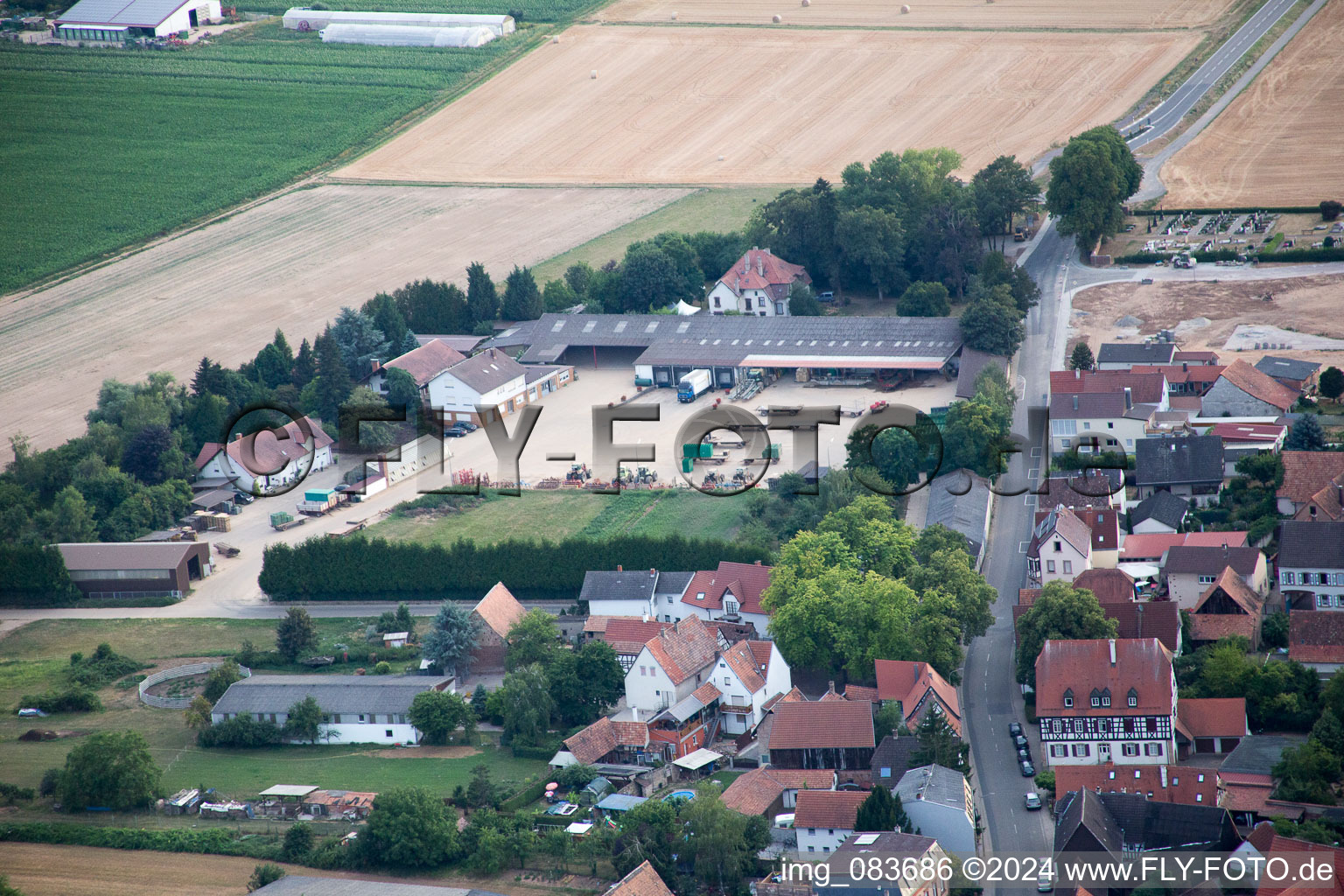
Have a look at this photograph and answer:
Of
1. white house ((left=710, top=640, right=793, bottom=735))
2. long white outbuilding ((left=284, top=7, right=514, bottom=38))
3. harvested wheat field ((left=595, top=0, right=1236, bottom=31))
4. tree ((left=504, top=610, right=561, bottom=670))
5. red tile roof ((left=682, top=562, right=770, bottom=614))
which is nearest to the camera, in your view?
white house ((left=710, top=640, right=793, bottom=735))

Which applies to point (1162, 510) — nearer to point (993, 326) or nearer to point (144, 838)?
point (993, 326)

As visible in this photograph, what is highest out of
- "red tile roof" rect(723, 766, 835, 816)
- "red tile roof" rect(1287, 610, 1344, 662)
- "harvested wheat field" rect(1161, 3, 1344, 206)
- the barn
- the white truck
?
the barn

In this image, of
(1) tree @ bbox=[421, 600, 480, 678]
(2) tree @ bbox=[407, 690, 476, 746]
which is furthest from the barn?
(2) tree @ bbox=[407, 690, 476, 746]

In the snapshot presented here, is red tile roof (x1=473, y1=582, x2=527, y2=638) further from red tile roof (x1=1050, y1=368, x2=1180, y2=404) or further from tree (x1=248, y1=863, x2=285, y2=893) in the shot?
red tile roof (x1=1050, y1=368, x2=1180, y2=404)

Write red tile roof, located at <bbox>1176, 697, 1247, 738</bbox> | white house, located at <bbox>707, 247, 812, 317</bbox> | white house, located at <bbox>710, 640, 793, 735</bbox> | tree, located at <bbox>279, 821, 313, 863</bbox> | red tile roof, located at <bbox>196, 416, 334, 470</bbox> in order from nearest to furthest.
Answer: tree, located at <bbox>279, 821, 313, 863</bbox>
red tile roof, located at <bbox>1176, 697, 1247, 738</bbox>
white house, located at <bbox>710, 640, 793, 735</bbox>
red tile roof, located at <bbox>196, 416, 334, 470</bbox>
white house, located at <bbox>707, 247, 812, 317</bbox>

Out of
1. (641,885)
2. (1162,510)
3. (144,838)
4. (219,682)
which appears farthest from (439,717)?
(1162,510)

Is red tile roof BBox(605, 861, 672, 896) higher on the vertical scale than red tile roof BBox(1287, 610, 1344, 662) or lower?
lower
